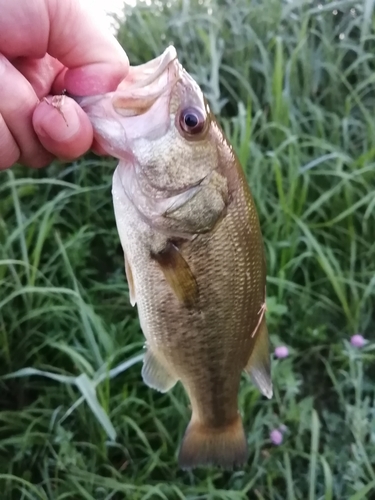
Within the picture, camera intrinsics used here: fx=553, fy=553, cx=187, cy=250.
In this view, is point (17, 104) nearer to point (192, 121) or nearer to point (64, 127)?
point (64, 127)

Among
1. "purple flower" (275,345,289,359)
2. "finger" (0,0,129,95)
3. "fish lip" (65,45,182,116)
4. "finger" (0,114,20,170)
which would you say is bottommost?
"purple flower" (275,345,289,359)

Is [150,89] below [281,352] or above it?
above

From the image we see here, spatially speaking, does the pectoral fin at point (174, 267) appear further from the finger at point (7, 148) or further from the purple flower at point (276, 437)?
the purple flower at point (276, 437)

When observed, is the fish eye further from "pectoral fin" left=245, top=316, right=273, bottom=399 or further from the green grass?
the green grass

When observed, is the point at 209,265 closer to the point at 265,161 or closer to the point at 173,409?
the point at 173,409

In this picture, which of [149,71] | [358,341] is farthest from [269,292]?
[149,71]

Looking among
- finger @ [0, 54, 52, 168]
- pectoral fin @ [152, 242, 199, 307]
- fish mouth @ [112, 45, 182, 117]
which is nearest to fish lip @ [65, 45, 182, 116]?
fish mouth @ [112, 45, 182, 117]

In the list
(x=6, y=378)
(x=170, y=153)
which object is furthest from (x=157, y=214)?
(x=6, y=378)
